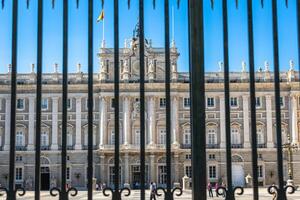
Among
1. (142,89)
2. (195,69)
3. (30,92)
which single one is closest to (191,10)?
(195,69)

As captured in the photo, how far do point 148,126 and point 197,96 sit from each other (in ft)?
103

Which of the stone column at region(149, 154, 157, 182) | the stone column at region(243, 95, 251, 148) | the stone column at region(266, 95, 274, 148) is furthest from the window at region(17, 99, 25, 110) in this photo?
the stone column at region(266, 95, 274, 148)

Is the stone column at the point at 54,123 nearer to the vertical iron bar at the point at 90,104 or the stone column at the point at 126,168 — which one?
the stone column at the point at 126,168

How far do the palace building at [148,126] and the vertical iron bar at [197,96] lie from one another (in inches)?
1166

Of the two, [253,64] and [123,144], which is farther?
[123,144]

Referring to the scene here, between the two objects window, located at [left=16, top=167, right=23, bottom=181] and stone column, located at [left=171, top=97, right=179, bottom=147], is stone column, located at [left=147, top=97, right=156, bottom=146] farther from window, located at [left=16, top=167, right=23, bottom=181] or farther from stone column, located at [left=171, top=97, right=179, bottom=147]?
window, located at [left=16, top=167, right=23, bottom=181]

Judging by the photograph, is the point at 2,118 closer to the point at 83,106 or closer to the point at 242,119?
the point at 83,106

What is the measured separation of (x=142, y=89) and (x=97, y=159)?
104 ft

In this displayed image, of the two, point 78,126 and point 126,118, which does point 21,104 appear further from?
point 126,118

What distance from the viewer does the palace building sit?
3334 cm

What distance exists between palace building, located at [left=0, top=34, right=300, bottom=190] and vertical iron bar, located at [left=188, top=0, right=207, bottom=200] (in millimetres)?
29622

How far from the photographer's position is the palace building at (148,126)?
33344 mm

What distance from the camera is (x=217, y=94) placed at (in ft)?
111

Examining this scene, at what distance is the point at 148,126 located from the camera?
3447 cm
